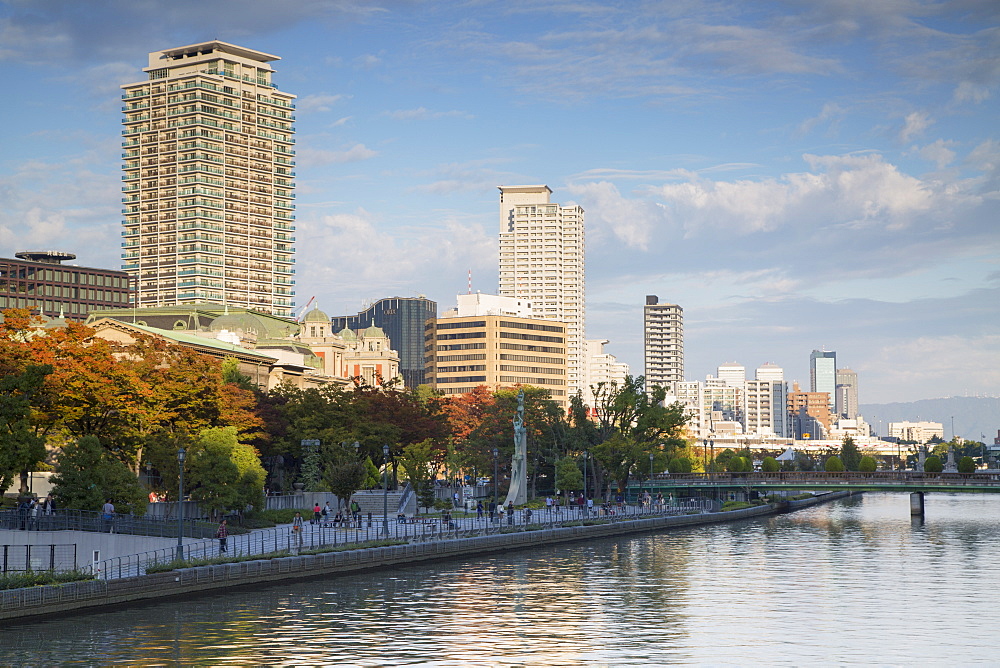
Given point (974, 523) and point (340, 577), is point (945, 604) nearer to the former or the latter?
point (340, 577)

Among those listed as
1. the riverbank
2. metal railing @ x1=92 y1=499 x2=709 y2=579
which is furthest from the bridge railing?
the riverbank

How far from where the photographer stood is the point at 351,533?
90.6 m

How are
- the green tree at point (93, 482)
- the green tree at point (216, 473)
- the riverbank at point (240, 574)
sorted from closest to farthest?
the riverbank at point (240, 574) → the green tree at point (93, 482) → the green tree at point (216, 473)

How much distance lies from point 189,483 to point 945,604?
5033 cm

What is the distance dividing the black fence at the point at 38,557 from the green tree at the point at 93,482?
661 centimetres

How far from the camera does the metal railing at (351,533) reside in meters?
66.7

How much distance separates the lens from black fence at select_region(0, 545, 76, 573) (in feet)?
204

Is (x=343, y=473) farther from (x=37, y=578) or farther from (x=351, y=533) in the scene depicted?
(x=37, y=578)

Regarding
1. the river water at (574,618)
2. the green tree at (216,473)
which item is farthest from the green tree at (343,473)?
the river water at (574,618)

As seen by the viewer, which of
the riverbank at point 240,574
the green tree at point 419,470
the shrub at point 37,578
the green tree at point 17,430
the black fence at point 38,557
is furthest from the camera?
the green tree at point 419,470

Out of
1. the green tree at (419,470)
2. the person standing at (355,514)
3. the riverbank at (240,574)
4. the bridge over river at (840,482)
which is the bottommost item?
the riverbank at (240,574)

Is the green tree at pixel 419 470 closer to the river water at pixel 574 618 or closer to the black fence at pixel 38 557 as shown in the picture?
the river water at pixel 574 618

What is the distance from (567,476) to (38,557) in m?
83.6

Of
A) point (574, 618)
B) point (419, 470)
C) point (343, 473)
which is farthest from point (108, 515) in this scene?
point (419, 470)
